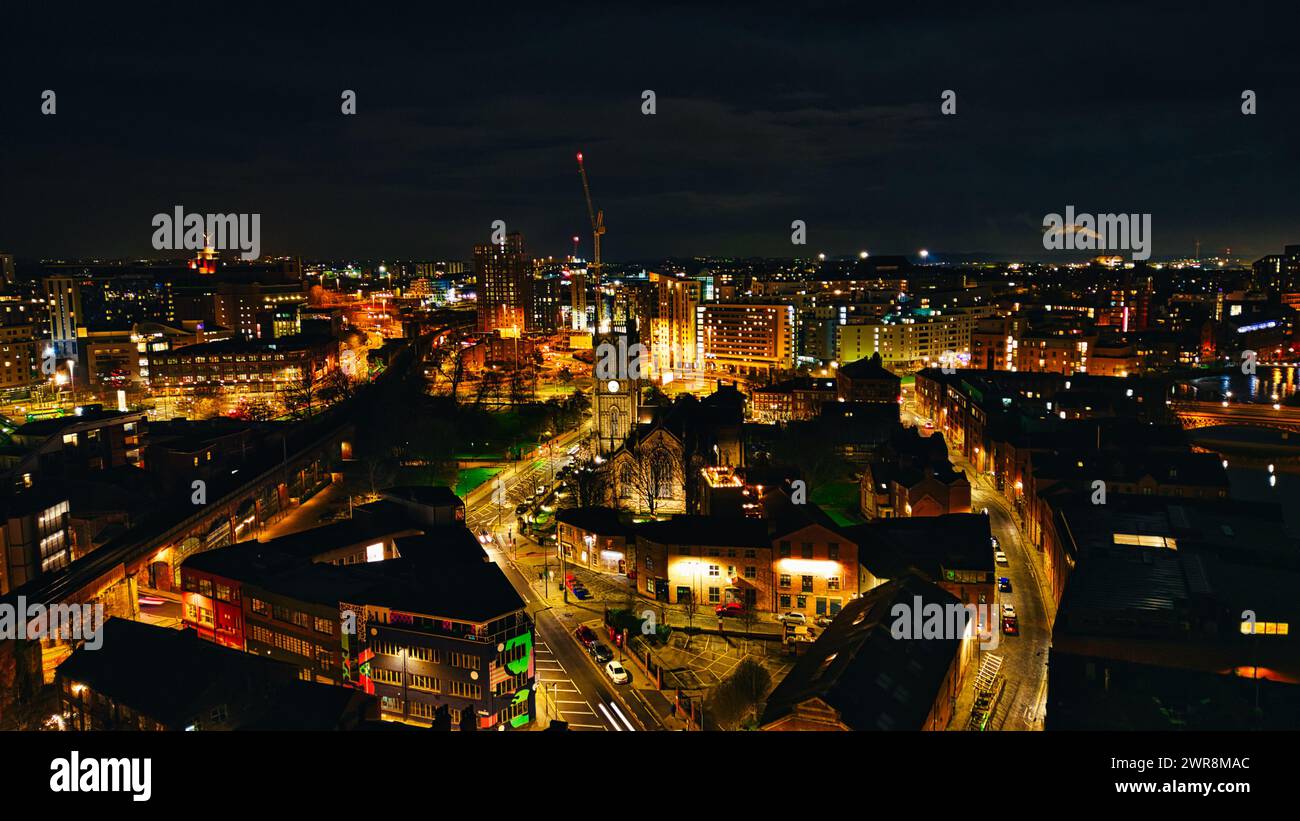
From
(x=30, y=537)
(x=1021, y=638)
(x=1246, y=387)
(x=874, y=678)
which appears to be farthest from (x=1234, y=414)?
(x=30, y=537)

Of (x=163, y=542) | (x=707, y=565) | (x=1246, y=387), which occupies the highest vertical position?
(x=1246, y=387)

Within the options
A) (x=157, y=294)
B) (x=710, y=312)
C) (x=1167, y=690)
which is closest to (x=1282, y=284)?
(x=710, y=312)

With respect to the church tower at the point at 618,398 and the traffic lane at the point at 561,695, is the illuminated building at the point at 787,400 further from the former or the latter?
the traffic lane at the point at 561,695

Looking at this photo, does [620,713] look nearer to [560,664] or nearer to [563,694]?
[563,694]

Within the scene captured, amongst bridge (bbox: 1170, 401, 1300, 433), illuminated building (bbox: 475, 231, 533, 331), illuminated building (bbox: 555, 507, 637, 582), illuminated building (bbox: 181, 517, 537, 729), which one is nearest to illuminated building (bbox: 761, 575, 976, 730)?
illuminated building (bbox: 181, 517, 537, 729)

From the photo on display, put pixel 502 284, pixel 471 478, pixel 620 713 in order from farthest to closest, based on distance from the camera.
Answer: pixel 502 284 < pixel 471 478 < pixel 620 713

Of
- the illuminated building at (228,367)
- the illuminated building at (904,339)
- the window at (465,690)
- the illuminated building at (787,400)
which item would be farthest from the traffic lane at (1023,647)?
the illuminated building at (228,367)

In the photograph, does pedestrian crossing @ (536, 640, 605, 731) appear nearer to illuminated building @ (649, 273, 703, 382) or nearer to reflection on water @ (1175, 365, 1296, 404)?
reflection on water @ (1175, 365, 1296, 404)
